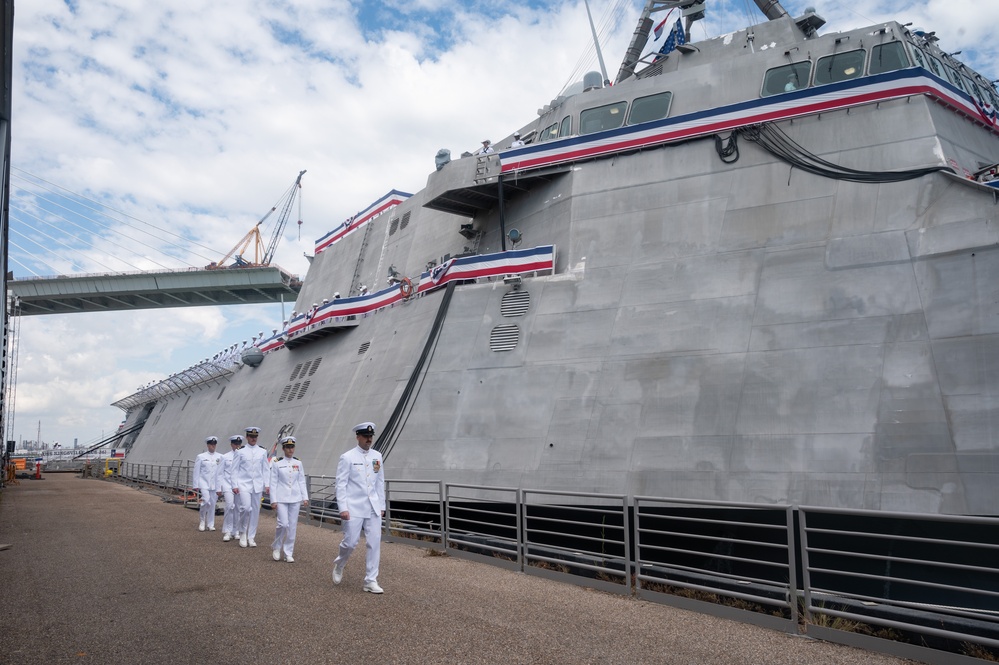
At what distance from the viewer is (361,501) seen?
357 inches

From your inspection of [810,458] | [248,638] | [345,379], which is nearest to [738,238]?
[810,458]

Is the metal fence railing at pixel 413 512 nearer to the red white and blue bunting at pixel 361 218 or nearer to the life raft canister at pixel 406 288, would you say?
the life raft canister at pixel 406 288

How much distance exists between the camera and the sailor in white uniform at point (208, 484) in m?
15.9

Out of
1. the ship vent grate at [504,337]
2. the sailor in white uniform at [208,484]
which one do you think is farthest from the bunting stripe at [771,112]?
the sailor in white uniform at [208,484]

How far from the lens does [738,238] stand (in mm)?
12789

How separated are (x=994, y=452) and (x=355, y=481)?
7906 mm

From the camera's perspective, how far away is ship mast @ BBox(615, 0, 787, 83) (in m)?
16.7

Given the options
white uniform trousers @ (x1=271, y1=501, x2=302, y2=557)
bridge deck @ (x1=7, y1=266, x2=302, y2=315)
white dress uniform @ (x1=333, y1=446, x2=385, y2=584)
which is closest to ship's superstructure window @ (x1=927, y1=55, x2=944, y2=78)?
white dress uniform @ (x1=333, y1=446, x2=385, y2=584)

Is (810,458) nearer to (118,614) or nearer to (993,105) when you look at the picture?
(118,614)

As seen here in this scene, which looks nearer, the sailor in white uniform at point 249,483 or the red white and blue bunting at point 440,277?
the sailor in white uniform at point 249,483

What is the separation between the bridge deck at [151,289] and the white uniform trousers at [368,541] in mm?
54898

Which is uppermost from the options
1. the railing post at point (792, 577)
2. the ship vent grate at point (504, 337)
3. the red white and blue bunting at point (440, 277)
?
the red white and blue bunting at point (440, 277)

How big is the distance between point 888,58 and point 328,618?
42.4ft

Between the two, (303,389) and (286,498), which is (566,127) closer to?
(286,498)
